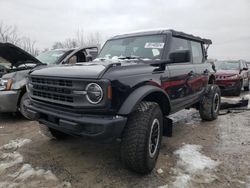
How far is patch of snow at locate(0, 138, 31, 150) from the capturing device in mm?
4277

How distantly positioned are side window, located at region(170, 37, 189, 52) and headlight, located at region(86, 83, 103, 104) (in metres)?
1.98

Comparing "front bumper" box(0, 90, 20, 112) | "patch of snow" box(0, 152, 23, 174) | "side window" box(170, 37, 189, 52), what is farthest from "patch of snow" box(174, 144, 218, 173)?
"front bumper" box(0, 90, 20, 112)

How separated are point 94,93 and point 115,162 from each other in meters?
1.33

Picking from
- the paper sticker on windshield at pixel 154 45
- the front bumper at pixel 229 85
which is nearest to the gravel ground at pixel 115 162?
the paper sticker on windshield at pixel 154 45

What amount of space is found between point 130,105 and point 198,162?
149 centimetres

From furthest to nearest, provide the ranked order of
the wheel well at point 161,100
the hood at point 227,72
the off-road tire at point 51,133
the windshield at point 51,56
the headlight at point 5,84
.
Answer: the hood at point 227,72 → the windshield at point 51,56 → the headlight at point 5,84 → the off-road tire at point 51,133 → the wheel well at point 161,100

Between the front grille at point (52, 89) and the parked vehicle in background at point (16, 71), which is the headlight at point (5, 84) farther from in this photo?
the front grille at point (52, 89)

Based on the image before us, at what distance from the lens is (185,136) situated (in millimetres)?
5000

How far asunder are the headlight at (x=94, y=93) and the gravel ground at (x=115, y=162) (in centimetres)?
104

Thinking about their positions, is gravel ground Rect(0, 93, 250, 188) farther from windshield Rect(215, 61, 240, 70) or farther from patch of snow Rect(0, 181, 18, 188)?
windshield Rect(215, 61, 240, 70)

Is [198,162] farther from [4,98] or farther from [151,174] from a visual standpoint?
[4,98]

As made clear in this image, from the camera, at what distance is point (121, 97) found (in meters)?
2.93

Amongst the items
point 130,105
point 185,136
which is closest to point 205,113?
point 185,136

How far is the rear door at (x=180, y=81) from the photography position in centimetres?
412
